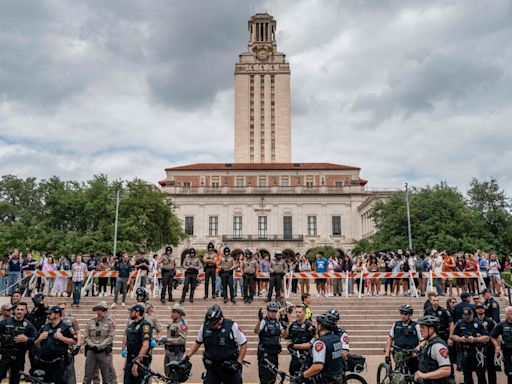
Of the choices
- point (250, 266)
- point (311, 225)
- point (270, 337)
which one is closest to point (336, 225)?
point (311, 225)

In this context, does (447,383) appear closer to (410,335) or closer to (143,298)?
(410,335)

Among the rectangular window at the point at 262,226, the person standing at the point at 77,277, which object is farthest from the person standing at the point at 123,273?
the rectangular window at the point at 262,226

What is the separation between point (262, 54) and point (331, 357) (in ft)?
318

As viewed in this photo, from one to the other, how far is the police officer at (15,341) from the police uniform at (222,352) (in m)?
3.77

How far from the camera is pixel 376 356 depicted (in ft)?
39.6

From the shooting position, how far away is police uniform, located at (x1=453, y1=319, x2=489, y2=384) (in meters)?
8.05

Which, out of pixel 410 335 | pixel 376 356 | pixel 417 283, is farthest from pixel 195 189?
pixel 410 335

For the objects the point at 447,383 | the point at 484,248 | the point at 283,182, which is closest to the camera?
the point at 447,383

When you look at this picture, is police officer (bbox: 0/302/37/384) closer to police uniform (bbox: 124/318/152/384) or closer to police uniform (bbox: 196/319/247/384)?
police uniform (bbox: 124/318/152/384)

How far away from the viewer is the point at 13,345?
24.2 feet

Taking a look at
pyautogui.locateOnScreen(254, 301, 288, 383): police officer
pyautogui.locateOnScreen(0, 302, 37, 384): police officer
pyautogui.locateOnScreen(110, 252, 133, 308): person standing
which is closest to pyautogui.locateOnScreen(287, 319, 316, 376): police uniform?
pyautogui.locateOnScreen(254, 301, 288, 383): police officer

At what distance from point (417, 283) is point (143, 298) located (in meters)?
15.2

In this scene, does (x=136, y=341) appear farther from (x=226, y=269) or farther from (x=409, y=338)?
(x=226, y=269)

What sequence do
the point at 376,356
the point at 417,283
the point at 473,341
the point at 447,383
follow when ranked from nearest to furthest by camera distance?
the point at 447,383 < the point at 473,341 < the point at 376,356 < the point at 417,283
